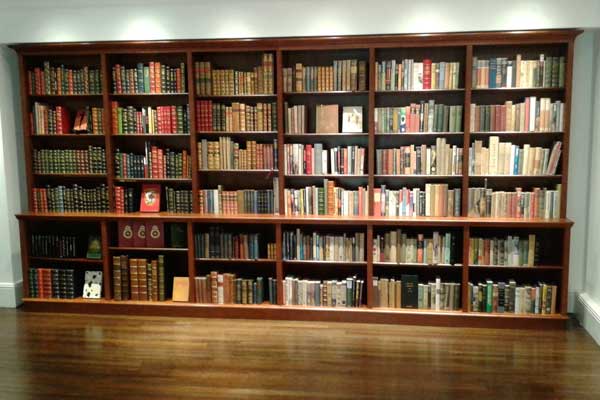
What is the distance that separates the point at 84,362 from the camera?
388 centimetres

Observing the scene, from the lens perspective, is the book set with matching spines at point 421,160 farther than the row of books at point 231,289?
No

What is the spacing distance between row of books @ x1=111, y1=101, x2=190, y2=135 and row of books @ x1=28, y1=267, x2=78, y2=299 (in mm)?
1505

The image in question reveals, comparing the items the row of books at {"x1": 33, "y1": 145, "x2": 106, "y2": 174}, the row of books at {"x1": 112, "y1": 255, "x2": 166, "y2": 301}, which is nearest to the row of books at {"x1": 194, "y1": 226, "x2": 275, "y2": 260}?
the row of books at {"x1": 112, "y1": 255, "x2": 166, "y2": 301}

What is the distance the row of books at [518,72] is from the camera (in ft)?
14.5

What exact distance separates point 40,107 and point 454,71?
3.95m

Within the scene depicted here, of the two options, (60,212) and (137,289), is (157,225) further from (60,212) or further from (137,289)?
(60,212)

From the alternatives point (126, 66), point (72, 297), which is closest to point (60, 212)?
point (72, 297)

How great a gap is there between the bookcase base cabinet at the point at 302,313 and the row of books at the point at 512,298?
0.06 m

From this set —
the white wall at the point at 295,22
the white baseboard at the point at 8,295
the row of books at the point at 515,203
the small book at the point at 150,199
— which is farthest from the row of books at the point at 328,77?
the white baseboard at the point at 8,295

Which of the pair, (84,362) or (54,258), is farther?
(54,258)

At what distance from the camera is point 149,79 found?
4.91 meters

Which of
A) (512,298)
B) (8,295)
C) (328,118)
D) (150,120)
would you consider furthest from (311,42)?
(8,295)

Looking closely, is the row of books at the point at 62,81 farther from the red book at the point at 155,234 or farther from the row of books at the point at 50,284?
the row of books at the point at 50,284

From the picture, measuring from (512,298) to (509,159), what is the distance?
1229mm
